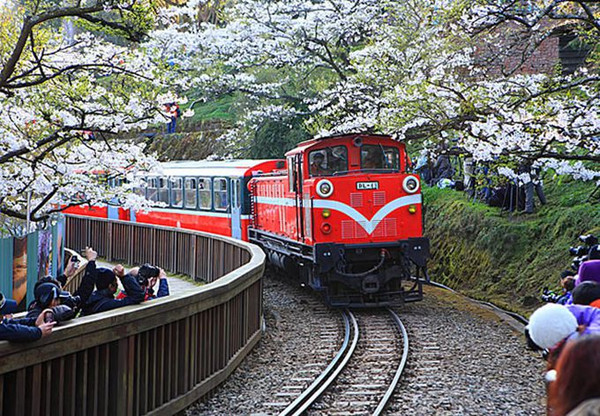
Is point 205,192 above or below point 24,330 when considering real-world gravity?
above

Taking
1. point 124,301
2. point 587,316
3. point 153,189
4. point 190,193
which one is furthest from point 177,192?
point 587,316

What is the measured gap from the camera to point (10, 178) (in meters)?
14.4

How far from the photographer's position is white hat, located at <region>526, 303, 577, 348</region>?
4398 millimetres

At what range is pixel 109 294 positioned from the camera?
7691 millimetres

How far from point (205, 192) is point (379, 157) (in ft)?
31.4

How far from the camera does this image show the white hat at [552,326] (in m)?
4.40

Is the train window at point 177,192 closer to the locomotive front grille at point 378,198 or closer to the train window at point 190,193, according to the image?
the train window at point 190,193

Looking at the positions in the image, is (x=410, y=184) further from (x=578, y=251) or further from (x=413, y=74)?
(x=578, y=251)

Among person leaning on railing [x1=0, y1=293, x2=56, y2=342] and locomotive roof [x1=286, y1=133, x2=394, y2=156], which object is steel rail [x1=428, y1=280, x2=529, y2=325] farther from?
person leaning on railing [x1=0, y1=293, x2=56, y2=342]

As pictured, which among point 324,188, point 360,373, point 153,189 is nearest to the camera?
point 360,373

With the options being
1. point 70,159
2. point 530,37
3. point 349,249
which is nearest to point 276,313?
point 349,249

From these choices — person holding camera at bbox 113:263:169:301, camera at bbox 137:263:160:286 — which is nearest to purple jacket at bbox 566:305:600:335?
person holding camera at bbox 113:263:169:301

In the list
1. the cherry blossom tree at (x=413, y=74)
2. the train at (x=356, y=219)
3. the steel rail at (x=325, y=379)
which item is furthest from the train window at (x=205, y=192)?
the steel rail at (x=325, y=379)

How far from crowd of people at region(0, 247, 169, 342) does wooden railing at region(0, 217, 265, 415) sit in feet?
0.34
